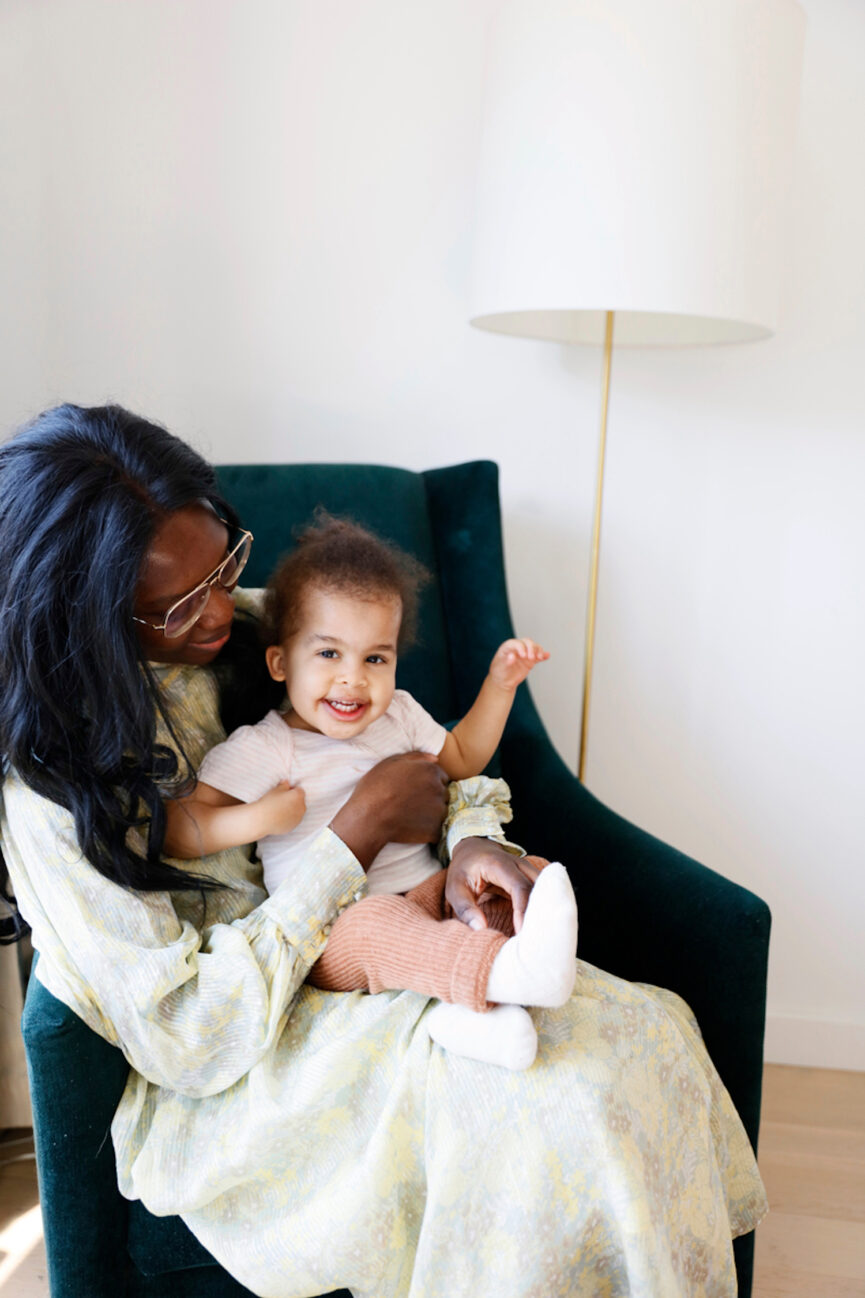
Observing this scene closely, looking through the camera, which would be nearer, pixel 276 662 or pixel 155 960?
pixel 155 960

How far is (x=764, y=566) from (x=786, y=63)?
2.67 ft

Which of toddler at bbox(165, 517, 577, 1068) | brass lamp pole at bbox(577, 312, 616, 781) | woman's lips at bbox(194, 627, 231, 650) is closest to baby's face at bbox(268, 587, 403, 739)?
toddler at bbox(165, 517, 577, 1068)

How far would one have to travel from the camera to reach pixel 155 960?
3.32 ft

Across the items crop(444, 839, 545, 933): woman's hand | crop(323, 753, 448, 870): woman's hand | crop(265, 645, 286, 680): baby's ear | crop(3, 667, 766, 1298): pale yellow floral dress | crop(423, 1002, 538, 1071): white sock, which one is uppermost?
crop(265, 645, 286, 680): baby's ear

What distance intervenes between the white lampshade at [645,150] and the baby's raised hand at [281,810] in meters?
0.72

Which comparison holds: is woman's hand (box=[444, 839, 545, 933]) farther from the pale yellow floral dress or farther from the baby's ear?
the baby's ear

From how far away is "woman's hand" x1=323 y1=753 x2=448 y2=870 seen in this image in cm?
118

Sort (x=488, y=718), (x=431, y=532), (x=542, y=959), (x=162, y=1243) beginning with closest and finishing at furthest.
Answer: (x=542, y=959), (x=162, y=1243), (x=488, y=718), (x=431, y=532)

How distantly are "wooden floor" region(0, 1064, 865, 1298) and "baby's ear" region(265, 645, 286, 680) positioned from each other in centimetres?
89

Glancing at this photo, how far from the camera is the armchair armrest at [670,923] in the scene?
1188 mm

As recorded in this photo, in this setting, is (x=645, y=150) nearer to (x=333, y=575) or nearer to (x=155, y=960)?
(x=333, y=575)

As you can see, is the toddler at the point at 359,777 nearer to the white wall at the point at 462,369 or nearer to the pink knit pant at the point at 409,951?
the pink knit pant at the point at 409,951

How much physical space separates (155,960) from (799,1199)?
3.76 ft

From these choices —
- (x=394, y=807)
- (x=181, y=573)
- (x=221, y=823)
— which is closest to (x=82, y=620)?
(x=181, y=573)
